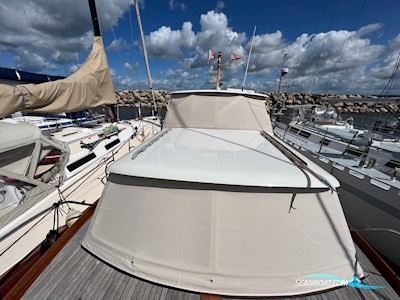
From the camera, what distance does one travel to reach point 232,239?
2004 millimetres

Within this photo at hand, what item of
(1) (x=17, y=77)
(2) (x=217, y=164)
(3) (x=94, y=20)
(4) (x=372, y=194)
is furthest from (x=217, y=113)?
(1) (x=17, y=77)

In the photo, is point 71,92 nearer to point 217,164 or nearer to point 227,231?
point 217,164

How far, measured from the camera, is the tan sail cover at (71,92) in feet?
13.4

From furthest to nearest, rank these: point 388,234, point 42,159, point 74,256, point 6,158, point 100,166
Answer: point 100,166 < point 42,159 < point 388,234 < point 6,158 < point 74,256

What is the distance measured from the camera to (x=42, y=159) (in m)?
4.39

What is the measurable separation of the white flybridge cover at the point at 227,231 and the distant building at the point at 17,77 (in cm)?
1029

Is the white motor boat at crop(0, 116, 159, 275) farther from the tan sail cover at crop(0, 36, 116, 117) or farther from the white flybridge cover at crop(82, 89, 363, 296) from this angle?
the white flybridge cover at crop(82, 89, 363, 296)

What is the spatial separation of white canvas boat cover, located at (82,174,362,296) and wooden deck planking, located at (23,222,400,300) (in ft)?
0.24

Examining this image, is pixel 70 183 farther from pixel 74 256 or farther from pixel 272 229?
pixel 272 229

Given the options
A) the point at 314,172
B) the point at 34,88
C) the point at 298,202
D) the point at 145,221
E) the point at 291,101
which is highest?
the point at 34,88

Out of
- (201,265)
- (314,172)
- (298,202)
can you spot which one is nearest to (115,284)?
(201,265)

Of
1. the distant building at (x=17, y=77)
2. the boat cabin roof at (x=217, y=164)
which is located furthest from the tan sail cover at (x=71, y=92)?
the distant building at (x=17, y=77)

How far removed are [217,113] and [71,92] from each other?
397cm

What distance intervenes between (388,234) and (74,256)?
551 centimetres
